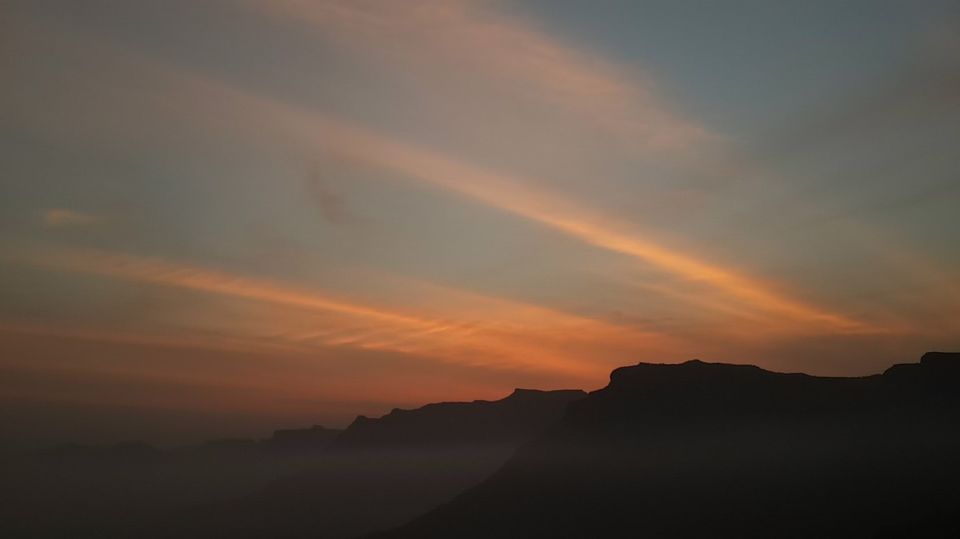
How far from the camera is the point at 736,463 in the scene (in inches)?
5620

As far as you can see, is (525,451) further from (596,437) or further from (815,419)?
(815,419)

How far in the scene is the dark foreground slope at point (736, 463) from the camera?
11281 centimetres

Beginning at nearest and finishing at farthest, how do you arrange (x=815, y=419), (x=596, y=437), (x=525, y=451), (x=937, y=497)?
(x=937, y=497) → (x=815, y=419) → (x=596, y=437) → (x=525, y=451)

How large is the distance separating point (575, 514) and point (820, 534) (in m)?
→ 56.6

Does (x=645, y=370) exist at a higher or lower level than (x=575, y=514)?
higher

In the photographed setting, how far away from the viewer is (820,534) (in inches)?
4178

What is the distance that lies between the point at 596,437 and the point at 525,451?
25145mm

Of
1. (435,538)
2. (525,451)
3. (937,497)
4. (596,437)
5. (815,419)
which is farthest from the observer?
(525,451)

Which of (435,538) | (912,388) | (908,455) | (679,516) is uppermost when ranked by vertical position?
(912,388)

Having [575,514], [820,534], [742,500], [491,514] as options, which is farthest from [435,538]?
[820,534]

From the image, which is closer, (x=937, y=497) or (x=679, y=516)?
(x=937, y=497)

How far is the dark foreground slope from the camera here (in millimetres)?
112812

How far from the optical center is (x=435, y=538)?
16388cm

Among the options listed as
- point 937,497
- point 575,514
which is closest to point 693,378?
point 575,514
